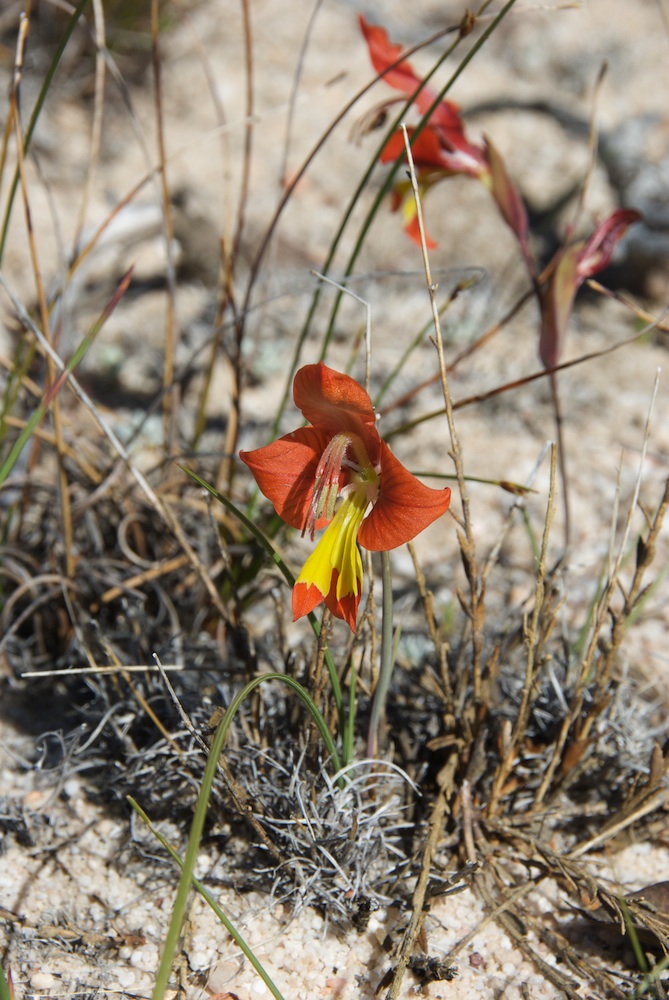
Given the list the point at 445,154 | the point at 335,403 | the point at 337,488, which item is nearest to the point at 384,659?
the point at 337,488

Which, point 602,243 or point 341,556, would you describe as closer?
point 341,556

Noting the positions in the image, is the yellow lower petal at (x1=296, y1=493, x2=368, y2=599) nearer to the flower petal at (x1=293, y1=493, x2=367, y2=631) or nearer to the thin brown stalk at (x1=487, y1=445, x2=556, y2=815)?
the flower petal at (x1=293, y1=493, x2=367, y2=631)

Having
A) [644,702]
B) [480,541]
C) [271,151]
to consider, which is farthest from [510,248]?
[644,702]

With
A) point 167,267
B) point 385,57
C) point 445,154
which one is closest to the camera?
point 385,57

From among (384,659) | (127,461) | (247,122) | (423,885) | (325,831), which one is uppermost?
(247,122)

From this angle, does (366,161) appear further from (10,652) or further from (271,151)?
(10,652)

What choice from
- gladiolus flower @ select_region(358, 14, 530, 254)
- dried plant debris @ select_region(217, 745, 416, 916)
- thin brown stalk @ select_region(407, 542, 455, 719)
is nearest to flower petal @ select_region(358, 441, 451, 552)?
thin brown stalk @ select_region(407, 542, 455, 719)

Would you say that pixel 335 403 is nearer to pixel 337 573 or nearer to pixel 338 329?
pixel 337 573
